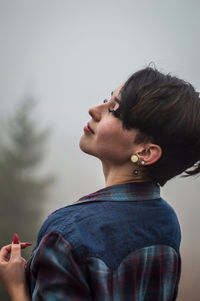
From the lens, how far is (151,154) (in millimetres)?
607

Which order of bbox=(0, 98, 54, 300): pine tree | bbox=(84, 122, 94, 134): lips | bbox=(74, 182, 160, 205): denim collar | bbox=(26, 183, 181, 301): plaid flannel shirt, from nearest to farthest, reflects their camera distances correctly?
bbox=(26, 183, 181, 301): plaid flannel shirt, bbox=(74, 182, 160, 205): denim collar, bbox=(84, 122, 94, 134): lips, bbox=(0, 98, 54, 300): pine tree

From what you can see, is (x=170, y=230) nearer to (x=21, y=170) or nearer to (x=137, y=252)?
(x=137, y=252)

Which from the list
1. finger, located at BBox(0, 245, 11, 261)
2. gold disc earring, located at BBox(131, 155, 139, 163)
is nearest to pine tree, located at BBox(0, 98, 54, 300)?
finger, located at BBox(0, 245, 11, 261)

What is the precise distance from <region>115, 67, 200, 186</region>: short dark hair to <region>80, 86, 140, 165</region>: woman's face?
0.06ft

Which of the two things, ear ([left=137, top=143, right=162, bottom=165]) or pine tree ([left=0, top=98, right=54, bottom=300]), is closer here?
ear ([left=137, top=143, right=162, bottom=165])

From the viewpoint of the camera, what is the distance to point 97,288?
0.48m

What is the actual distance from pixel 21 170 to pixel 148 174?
222cm

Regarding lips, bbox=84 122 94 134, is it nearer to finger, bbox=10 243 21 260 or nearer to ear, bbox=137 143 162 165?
ear, bbox=137 143 162 165

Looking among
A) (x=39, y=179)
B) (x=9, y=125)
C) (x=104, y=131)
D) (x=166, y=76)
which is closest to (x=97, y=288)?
(x=104, y=131)

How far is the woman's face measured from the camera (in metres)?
0.63

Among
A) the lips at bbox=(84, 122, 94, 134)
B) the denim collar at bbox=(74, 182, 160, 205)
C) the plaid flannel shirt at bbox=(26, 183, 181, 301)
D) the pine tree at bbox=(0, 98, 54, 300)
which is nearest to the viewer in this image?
the plaid flannel shirt at bbox=(26, 183, 181, 301)

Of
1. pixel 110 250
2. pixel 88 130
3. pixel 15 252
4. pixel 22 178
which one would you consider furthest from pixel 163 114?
pixel 22 178

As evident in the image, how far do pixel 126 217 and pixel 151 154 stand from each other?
0.15 metres

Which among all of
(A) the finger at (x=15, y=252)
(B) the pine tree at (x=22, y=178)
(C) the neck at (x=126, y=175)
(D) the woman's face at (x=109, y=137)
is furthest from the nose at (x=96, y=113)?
(B) the pine tree at (x=22, y=178)
